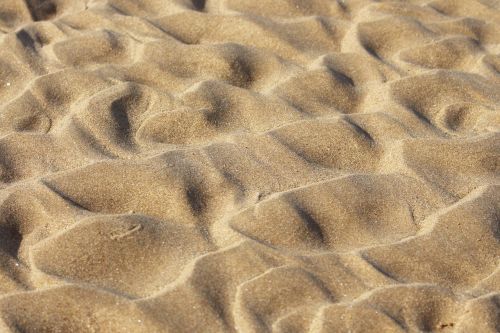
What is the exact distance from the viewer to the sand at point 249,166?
1.69m

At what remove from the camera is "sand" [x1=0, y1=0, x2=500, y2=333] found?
5.55ft

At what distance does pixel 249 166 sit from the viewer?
211 cm

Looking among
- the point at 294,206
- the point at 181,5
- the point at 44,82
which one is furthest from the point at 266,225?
the point at 181,5

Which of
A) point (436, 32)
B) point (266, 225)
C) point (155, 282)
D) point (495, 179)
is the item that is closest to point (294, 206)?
point (266, 225)

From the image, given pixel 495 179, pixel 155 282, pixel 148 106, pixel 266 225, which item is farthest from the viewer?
pixel 148 106

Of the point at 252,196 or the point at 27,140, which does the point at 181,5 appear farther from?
the point at 252,196

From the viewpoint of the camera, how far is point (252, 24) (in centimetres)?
281

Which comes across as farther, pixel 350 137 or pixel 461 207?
pixel 350 137

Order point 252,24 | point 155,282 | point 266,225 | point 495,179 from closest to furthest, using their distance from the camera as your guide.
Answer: point 155,282 < point 266,225 < point 495,179 < point 252,24

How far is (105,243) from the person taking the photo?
5.97ft

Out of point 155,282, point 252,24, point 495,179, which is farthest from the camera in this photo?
point 252,24

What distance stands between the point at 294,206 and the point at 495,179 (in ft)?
1.90

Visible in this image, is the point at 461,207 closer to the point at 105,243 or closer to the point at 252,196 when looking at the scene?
the point at 252,196

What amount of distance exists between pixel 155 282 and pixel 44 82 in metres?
0.94
